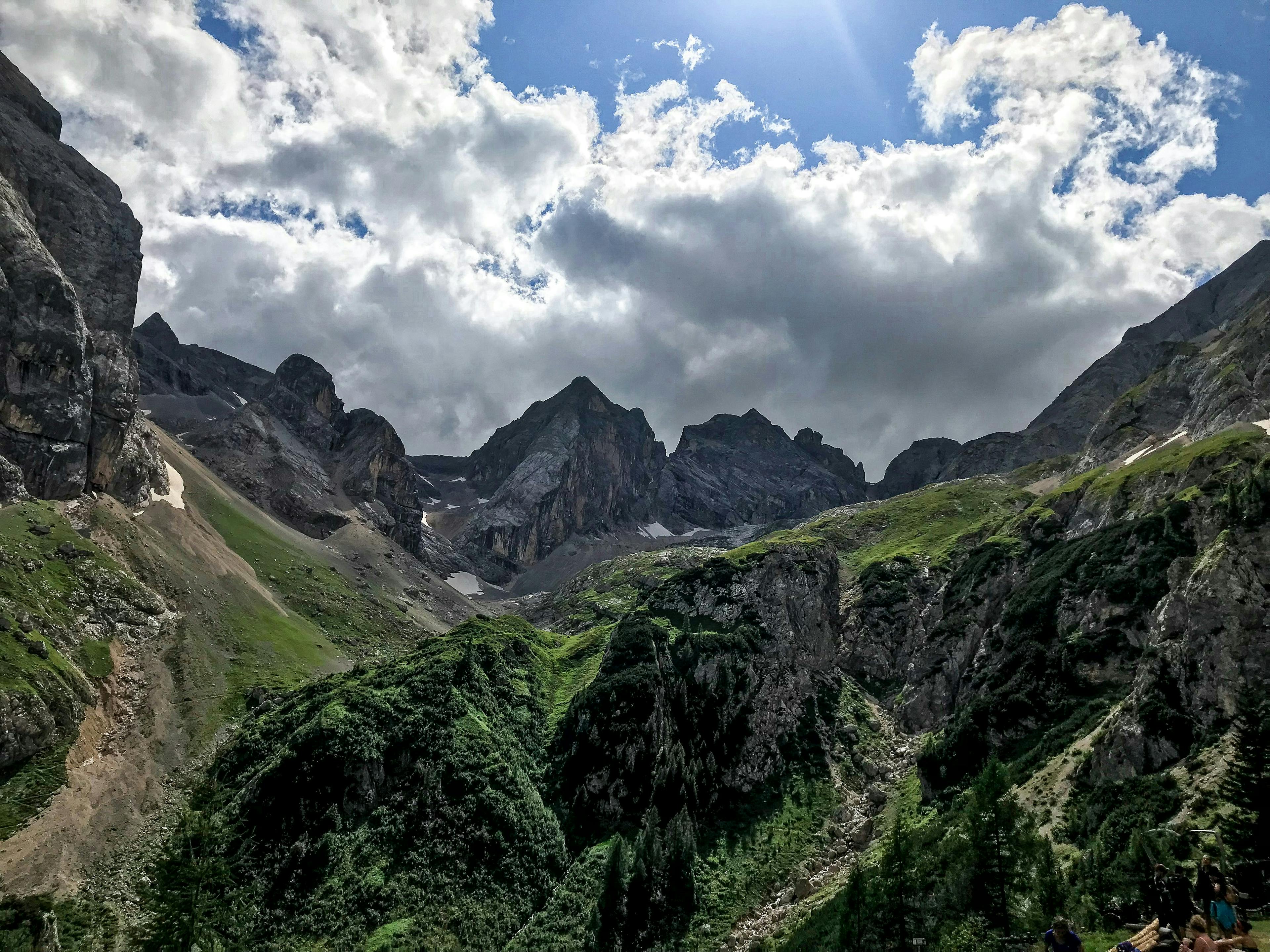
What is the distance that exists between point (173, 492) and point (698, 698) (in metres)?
155

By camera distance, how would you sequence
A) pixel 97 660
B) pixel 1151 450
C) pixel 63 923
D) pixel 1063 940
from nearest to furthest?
1. pixel 1063 940
2. pixel 63 923
3. pixel 97 660
4. pixel 1151 450

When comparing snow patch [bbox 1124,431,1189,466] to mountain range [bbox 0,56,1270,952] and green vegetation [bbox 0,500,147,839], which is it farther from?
green vegetation [bbox 0,500,147,839]

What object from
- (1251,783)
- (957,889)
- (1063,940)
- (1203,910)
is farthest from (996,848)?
(1063,940)

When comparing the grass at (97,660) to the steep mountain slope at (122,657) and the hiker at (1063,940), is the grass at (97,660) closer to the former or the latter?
the steep mountain slope at (122,657)

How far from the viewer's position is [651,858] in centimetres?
7588

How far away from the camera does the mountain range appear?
6031 centimetres

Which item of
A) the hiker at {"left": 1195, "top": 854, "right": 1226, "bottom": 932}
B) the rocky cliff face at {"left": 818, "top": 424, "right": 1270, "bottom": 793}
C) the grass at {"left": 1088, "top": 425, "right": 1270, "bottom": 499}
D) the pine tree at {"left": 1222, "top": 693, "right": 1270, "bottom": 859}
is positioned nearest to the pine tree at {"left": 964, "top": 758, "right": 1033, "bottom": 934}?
the pine tree at {"left": 1222, "top": 693, "right": 1270, "bottom": 859}

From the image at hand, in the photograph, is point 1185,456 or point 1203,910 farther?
point 1185,456

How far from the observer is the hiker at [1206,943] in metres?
20.4

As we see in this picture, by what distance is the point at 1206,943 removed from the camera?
2044cm

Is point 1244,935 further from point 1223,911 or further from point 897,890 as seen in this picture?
point 897,890

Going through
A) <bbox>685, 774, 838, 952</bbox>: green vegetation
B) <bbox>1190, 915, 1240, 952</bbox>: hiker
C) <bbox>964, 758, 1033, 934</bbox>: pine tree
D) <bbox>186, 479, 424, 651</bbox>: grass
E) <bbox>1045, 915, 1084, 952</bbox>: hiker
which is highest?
<bbox>186, 479, 424, 651</bbox>: grass

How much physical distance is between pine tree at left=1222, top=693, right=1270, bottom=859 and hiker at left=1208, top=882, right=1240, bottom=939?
2751 cm

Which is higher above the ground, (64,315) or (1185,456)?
(64,315)
